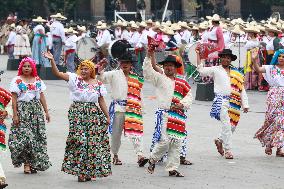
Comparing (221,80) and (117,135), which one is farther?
(221,80)

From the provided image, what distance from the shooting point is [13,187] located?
42.4ft

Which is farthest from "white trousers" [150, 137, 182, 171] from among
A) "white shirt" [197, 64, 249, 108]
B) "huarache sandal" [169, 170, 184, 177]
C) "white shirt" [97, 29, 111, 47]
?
"white shirt" [97, 29, 111, 47]

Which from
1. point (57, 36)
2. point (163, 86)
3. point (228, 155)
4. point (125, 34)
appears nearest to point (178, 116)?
point (163, 86)

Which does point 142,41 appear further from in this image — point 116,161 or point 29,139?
point 29,139

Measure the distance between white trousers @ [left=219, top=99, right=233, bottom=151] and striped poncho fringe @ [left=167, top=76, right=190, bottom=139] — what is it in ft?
5.71

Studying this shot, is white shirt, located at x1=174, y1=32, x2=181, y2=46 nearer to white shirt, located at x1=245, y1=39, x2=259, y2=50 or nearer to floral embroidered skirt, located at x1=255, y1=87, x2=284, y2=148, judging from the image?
white shirt, located at x1=245, y1=39, x2=259, y2=50

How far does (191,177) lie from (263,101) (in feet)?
39.9

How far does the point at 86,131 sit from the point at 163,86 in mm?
1241

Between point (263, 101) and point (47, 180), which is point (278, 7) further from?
point (47, 180)

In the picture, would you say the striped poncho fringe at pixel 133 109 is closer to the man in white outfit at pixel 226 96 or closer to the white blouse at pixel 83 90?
the man in white outfit at pixel 226 96

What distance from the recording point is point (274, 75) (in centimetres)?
1587

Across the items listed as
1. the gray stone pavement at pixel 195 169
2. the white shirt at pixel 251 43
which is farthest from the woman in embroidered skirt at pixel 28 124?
the white shirt at pixel 251 43

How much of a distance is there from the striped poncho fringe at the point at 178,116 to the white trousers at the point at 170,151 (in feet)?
0.30

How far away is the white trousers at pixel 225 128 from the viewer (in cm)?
1566
